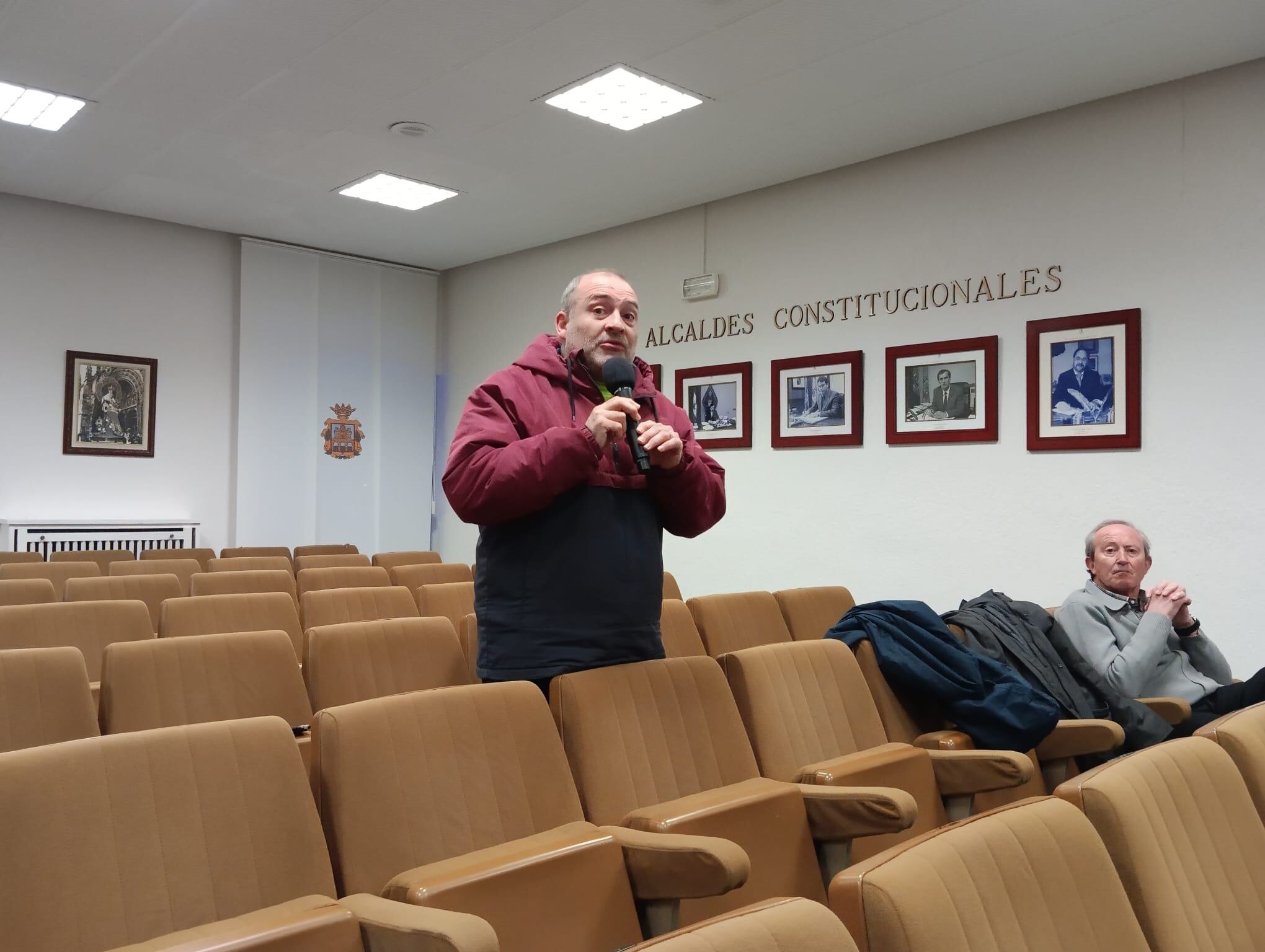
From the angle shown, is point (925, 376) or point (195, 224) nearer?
point (925, 376)

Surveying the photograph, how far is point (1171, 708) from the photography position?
3.36 metres

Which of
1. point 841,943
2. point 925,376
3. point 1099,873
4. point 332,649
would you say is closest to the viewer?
point 841,943

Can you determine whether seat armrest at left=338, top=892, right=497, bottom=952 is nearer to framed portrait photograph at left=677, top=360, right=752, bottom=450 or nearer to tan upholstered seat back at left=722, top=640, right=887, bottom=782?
tan upholstered seat back at left=722, top=640, right=887, bottom=782

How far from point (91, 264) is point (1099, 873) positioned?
841 centimetres

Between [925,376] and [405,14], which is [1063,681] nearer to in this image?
[925,376]

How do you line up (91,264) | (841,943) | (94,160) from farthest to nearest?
(91,264) < (94,160) < (841,943)

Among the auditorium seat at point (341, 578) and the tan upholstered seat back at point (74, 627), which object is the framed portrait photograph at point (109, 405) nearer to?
the auditorium seat at point (341, 578)

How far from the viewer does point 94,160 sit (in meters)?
6.73

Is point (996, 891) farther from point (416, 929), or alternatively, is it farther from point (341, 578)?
point (341, 578)

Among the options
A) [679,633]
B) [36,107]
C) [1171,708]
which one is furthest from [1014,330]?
[36,107]

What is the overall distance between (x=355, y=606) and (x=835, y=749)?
7.16 feet

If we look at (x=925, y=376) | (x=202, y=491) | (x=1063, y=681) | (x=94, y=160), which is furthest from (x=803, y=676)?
(x=202, y=491)

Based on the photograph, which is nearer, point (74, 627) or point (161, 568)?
point (74, 627)

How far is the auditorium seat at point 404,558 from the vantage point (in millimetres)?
6465
